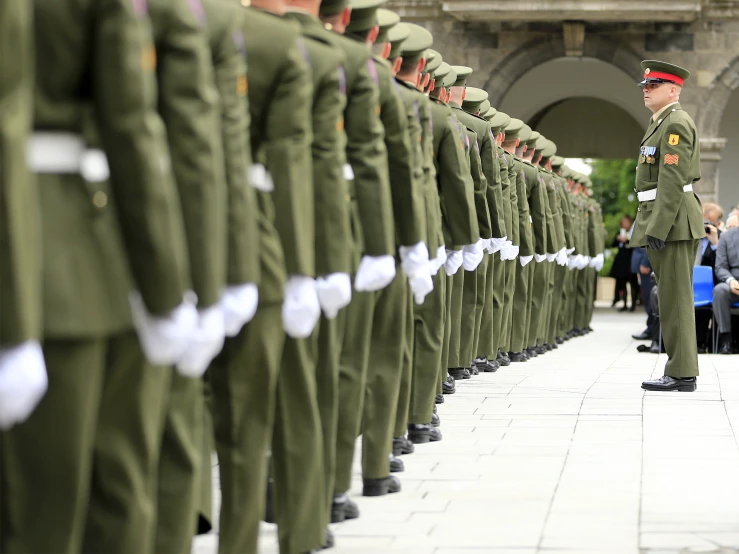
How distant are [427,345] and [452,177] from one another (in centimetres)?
121

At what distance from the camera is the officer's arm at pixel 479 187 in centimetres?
905

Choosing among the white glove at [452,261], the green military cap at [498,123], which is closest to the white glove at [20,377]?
the white glove at [452,261]

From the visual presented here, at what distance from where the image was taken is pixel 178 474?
3.29m

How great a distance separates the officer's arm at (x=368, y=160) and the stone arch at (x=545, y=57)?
1890cm

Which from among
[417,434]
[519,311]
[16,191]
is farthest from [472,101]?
[16,191]

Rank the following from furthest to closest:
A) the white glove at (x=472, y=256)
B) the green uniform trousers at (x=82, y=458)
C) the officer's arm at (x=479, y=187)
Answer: the officer's arm at (x=479, y=187), the white glove at (x=472, y=256), the green uniform trousers at (x=82, y=458)

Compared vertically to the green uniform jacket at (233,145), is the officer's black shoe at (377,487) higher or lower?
lower

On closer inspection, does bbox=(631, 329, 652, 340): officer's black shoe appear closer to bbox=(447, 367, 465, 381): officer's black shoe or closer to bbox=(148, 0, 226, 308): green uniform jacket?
bbox=(447, 367, 465, 381): officer's black shoe

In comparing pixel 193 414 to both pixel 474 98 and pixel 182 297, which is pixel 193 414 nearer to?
pixel 182 297

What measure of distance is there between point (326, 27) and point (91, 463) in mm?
2355

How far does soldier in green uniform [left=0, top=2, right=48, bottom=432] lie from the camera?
2398 millimetres

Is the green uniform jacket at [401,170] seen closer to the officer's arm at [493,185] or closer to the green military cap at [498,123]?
the officer's arm at [493,185]

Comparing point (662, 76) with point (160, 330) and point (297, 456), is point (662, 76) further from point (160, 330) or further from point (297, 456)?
point (160, 330)

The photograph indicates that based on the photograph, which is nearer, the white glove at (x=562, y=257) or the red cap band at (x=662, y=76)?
the red cap band at (x=662, y=76)
